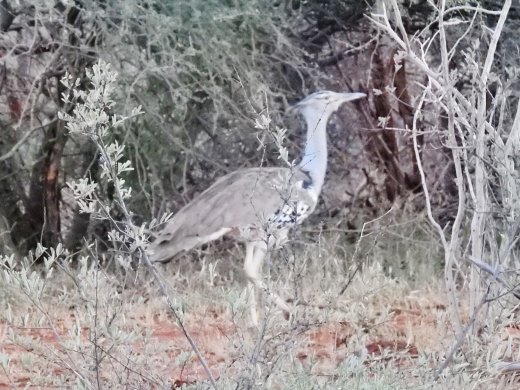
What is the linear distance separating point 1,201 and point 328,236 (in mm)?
1976

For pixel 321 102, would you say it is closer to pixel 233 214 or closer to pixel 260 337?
pixel 233 214

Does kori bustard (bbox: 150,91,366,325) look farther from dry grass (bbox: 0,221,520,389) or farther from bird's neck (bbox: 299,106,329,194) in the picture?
dry grass (bbox: 0,221,520,389)

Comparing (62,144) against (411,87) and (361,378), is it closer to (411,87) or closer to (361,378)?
(411,87)

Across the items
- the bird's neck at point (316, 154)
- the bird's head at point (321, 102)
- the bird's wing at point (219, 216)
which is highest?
the bird's head at point (321, 102)

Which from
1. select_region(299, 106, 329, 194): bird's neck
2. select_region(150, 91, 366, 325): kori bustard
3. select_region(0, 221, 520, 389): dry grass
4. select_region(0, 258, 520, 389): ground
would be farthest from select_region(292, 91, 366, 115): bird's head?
select_region(0, 258, 520, 389): ground

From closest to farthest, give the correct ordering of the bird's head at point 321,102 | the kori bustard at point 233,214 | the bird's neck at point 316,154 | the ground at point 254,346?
the ground at point 254,346, the kori bustard at point 233,214, the bird's neck at point 316,154, the bird's head at point 321,102

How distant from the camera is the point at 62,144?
257 inches

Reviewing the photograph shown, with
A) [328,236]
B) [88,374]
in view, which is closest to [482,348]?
[88,374]

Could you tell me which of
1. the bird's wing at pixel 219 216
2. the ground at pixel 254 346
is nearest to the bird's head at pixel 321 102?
the bird's wing at pixel 219 216

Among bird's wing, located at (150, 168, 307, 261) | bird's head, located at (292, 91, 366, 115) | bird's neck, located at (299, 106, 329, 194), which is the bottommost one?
bird's wing, located at (150, 168, 307, 261)

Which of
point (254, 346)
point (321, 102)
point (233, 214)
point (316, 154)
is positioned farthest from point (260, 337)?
point (321, 102)

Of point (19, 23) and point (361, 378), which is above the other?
point (19, 23)

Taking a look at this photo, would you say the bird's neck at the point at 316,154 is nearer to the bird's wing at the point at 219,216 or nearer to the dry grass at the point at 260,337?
the bird's wing at the point at 219,216

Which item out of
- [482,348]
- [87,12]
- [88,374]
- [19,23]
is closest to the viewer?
[88,374]
